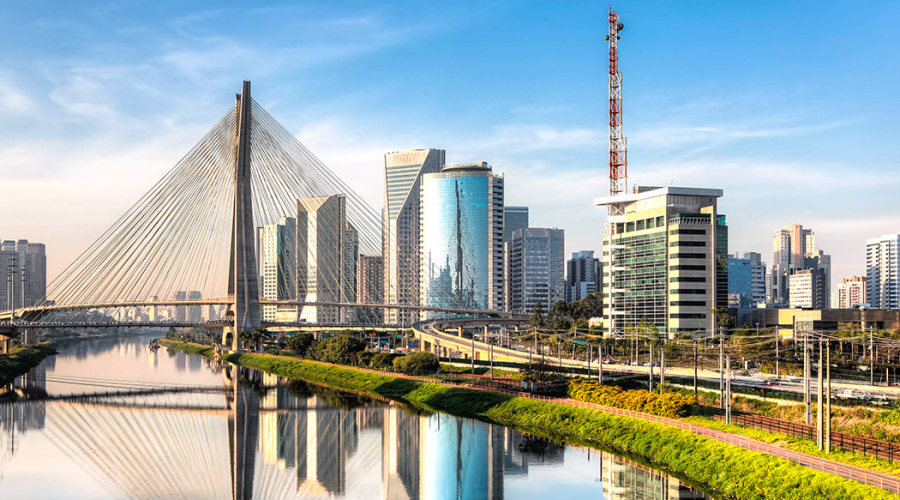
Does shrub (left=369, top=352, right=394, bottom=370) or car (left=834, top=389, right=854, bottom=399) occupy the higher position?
car (left=834, top=389, right=854, bottom=399)

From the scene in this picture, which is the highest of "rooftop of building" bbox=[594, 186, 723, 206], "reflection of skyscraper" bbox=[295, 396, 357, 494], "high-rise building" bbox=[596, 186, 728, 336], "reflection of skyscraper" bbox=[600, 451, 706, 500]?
"rooftop of building" bbox=[594, 186, 723, 206]

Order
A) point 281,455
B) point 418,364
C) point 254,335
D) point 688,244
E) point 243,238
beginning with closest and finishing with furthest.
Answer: point 281,455 < point 418,364 < point 688,244 < point 243,238 < point 254,335

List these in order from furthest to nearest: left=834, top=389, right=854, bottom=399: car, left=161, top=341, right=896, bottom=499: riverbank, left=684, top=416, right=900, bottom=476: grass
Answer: left=834, top=389, right=854, bottom=399: car
left=161, top=341, right=896, bottom=499: riverbank
left=684, top=416, right=900, bottom=476: grass

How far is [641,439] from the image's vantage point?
175ft

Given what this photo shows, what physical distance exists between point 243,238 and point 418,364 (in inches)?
1365

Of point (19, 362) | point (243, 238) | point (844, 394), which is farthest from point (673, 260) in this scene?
point (19, 362)

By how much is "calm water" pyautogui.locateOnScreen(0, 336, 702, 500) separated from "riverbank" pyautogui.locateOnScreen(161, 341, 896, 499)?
6.08ft

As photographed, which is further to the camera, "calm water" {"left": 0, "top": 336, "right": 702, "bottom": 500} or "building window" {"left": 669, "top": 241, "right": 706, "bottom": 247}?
"building window" {"left": 669, "top": 241, "right": 706, "bottom": 247}

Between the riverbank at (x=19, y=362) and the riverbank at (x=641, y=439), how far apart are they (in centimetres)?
3911

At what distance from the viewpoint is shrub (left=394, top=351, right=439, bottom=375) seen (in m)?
91.6

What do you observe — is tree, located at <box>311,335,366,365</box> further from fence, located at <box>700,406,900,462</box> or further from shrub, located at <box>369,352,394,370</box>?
fence, located at <box>700,406,900,462</box>

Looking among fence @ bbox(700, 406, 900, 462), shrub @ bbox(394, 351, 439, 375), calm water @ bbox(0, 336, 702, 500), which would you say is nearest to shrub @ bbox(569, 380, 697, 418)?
fence @ bbox(700, 406, 900, 462)

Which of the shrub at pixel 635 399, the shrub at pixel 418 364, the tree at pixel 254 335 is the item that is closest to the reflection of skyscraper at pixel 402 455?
the shrub at pixel 635 399

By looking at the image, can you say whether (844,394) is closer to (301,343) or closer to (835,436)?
(835,436)
